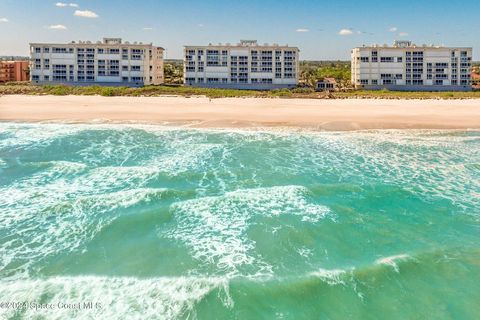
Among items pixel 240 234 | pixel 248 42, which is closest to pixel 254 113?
Answer: pixel 240 234

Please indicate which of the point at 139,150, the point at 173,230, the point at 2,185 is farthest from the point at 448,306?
the point at 139,150

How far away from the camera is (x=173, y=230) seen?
13891mm

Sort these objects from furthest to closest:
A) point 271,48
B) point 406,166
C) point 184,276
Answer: point 271,48 < point 406,166 < point 184,276

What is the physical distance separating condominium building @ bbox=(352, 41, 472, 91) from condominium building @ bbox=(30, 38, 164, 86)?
152 feet

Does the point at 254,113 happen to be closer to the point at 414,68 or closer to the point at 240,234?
the point at 240,234

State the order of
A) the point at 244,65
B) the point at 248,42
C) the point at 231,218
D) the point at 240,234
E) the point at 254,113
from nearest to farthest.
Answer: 1. the point at 240,234
2. the point at 231,218
3. the point at 254,113
4. the point at 244,65
5. the point at 248,42

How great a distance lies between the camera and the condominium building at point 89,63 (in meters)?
82.5

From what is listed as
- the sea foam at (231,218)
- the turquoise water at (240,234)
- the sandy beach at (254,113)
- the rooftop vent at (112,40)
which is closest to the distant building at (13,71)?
the rooftop vent at (112,40)

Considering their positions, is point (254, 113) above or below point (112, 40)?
below

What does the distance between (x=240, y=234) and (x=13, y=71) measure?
103m

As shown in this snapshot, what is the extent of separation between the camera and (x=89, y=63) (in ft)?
272

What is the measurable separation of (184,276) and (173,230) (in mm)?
3253

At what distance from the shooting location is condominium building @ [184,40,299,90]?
83625 millimetres

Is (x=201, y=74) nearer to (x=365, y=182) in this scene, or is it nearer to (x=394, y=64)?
(x=394, y=64)
